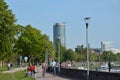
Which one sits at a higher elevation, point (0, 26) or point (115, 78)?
point (0, 26)

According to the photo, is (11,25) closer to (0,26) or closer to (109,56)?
(0,26)

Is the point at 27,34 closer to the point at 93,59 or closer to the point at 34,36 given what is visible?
the point at 34,36

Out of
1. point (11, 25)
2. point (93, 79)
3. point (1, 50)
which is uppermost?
point (11, 25)

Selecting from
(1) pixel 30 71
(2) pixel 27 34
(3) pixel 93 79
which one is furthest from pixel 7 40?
(2) pixel 27 34

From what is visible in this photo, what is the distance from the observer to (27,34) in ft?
356

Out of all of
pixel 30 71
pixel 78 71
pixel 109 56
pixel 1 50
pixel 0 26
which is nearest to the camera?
pixel 78 71

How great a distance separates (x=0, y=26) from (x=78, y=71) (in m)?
18.5

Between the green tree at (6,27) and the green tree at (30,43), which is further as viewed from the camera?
the green tree at (30,43)

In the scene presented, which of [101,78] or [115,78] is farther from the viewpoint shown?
[101,78]

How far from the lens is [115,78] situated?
27.4m

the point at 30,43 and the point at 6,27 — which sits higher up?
the point at 30,43

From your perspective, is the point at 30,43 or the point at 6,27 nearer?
the point at 6,27

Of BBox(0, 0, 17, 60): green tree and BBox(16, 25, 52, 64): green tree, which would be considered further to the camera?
BBox(16, 25, 52, 64): green tree

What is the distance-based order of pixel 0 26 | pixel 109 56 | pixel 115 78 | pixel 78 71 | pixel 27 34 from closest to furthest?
pixel 115 78 < pixel 78 71 < pixel 0 26 < pixel 27 34 < pixel 109 56
